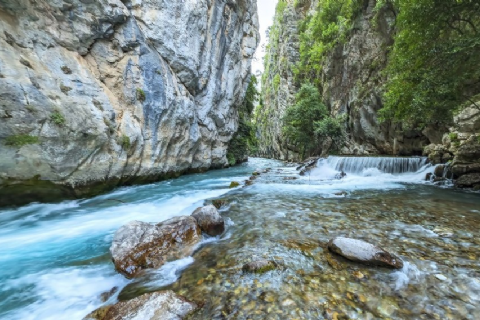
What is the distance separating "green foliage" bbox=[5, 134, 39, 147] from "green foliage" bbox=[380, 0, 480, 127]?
12.0 meters

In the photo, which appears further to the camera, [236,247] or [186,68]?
[186,68]

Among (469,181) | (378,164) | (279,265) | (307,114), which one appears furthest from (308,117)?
(279,265)

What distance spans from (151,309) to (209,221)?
2.33 metres

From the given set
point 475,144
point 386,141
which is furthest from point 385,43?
point 475,144

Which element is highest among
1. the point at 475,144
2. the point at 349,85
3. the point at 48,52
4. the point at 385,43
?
the point at 385,43

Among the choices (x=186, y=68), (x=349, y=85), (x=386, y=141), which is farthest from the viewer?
(x=349, y=85)

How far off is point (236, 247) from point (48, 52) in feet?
29.5

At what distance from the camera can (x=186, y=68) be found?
44.1ft

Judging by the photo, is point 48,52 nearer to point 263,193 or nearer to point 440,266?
point 263,193

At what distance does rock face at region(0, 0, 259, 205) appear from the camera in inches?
246

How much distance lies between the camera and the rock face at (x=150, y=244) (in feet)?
10.6

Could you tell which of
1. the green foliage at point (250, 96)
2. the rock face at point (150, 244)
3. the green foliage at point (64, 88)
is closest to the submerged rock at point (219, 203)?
the rock face at point (150, 244)

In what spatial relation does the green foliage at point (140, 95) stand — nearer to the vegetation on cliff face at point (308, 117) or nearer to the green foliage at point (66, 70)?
the green foliage at point (66, 70)

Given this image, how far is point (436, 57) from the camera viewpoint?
6.73 m
